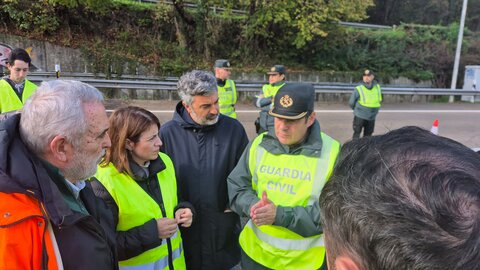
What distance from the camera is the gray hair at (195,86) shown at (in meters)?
2.62

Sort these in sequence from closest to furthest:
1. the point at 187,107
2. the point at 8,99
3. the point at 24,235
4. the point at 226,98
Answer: the point at 24,235 → the point at 187,107 → the point at 8,99 → the point at 226,98

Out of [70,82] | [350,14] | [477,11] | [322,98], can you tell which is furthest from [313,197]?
[477,11]

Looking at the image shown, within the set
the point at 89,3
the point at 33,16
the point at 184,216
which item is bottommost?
the point at 184,216

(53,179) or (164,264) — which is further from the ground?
(53,179)

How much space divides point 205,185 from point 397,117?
38.4 ft

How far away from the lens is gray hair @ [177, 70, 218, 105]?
2.62 meters

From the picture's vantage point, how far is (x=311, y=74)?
1867 cm

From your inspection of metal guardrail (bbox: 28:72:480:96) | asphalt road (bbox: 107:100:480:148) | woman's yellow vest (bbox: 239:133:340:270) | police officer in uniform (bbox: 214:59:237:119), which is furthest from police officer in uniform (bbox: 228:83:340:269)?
metal guardrail (bbox: 28:72:480:96)

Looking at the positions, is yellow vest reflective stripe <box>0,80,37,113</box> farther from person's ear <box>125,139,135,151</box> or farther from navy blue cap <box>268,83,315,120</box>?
navy blue cap <box>268,83,315,120</box>

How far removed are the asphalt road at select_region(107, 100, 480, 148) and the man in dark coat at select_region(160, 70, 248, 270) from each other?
19.9ft

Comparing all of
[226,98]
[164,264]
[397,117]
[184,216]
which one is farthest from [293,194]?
[397,117]

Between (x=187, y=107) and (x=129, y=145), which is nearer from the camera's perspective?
(x=129, y=145)

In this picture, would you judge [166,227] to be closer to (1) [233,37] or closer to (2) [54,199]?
(2) [54,199]

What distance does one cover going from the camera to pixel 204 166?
2543mm
